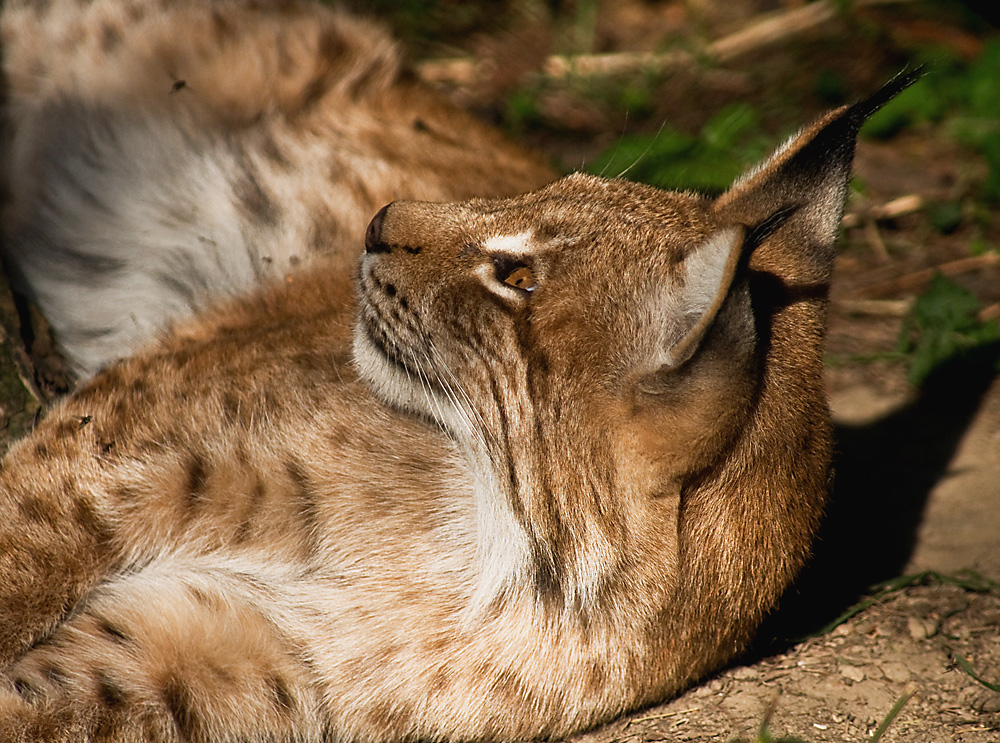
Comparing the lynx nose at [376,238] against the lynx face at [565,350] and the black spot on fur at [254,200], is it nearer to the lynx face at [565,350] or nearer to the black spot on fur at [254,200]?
the lynx face at [565,350]

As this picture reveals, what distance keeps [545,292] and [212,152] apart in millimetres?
2033

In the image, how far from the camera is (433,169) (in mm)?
3691

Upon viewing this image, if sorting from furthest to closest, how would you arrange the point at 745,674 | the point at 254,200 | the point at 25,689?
1. the point at 254,200
2. the point at 745,674
3. the point at 25,689

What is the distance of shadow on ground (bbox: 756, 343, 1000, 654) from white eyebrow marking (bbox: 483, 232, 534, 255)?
3.50ft

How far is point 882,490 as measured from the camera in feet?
11.8

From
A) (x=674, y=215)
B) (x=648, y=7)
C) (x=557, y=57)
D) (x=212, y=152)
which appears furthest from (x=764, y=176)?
(x=648, y=7)

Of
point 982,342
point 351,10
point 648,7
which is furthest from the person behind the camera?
point 648,7

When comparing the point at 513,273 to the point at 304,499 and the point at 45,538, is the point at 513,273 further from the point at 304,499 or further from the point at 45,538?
the point at 45,538

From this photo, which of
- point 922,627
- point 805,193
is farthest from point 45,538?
point 922,627

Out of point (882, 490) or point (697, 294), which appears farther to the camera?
point (882, 490)

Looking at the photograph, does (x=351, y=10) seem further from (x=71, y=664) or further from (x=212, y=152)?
(x=71, y=664)

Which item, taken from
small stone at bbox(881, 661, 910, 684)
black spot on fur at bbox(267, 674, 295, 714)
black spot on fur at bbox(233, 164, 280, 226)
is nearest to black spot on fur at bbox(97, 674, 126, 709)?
black spot on fur at bbox(267, 674, 295, 714)

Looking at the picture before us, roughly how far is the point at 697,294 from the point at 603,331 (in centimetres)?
27

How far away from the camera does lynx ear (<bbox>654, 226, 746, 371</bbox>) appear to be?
1887mm
